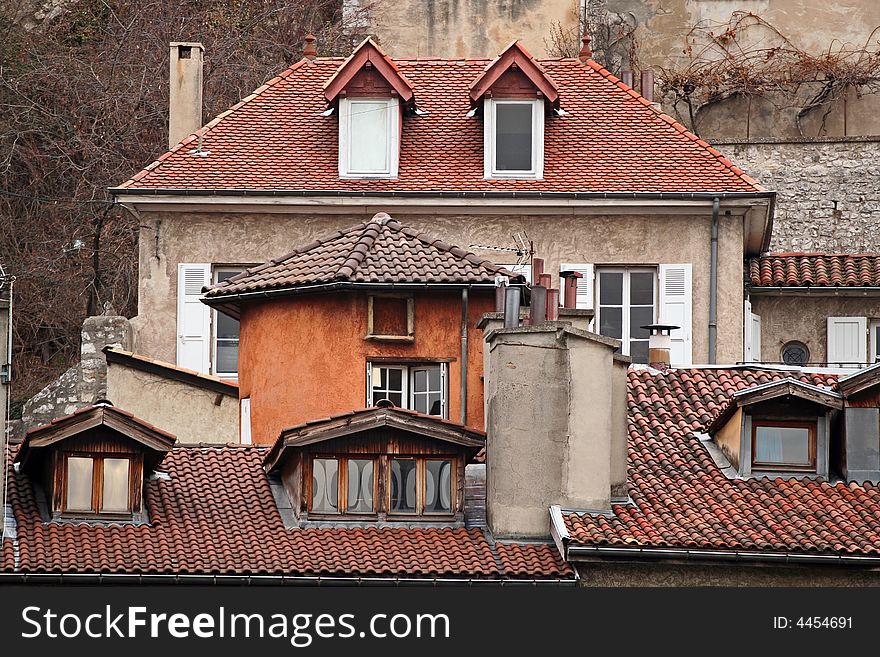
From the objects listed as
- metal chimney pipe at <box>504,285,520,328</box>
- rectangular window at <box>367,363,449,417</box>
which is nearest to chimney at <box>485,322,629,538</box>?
metal chimney pipe at <box>504,285,520,328</box>

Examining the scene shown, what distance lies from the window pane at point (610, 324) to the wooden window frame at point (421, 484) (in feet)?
29.2

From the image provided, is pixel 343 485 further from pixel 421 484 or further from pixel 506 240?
pixel 506 240

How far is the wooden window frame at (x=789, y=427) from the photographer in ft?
82.6

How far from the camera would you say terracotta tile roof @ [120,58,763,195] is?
33594 mm

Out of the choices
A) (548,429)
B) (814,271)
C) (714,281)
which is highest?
(814,271)

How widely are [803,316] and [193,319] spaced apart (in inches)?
360

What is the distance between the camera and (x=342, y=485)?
80.1 feet

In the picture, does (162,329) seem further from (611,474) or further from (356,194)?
(611,474)

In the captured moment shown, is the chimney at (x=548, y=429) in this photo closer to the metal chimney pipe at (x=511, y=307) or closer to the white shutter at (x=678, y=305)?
the metal chimney pipe at (x=511, y=307)

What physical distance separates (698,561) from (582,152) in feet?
39.8

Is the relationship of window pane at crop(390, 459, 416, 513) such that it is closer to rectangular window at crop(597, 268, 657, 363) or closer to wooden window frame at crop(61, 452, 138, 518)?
wooden window frame at crop(61, 452, 138, 518)

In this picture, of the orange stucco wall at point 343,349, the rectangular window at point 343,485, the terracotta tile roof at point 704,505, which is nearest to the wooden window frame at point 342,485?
the rectangular window at point 343,485

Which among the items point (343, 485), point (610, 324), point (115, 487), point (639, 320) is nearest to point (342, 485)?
point (343, 485)

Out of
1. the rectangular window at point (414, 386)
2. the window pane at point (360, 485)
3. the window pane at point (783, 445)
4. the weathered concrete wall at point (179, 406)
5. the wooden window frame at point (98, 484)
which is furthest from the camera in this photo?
the weathered concrete wall at point (179, 406)
